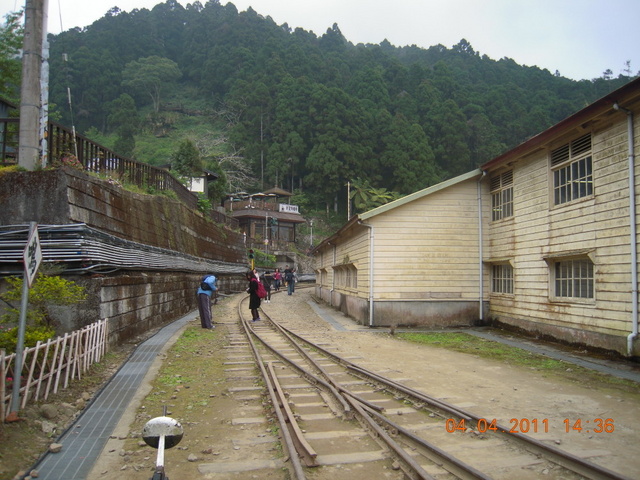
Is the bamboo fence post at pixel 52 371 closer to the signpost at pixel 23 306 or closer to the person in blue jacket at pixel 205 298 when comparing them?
the signpost at pixel 23 306

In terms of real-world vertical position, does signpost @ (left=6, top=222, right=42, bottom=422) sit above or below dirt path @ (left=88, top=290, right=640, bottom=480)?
above

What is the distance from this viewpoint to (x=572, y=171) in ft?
35.9

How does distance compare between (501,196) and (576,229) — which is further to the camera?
(501,196)

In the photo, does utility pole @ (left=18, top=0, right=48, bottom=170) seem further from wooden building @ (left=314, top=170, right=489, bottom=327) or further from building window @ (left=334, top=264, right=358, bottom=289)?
building window @ (left=334, top=264, right=358, bottom=289)

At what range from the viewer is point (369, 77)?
69312 mm

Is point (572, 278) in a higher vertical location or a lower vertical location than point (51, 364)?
higher

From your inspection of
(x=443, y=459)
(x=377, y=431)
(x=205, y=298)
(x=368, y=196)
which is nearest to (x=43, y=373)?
(x=377, y=431)

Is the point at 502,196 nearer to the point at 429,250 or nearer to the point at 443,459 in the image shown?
the point at 429,250

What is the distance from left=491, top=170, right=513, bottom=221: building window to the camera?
14070 millimetres

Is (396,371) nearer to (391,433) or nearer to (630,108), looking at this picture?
(391,433)

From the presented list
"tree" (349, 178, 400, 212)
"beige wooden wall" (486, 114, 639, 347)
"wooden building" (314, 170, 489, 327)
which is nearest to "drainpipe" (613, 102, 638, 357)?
"beige wooden wall" (486, 114, 639, 347)

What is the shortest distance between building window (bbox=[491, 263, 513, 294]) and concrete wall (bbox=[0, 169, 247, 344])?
10.9 m

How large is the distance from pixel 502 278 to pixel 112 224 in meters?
11.8

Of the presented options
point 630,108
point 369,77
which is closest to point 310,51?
point 369,77
